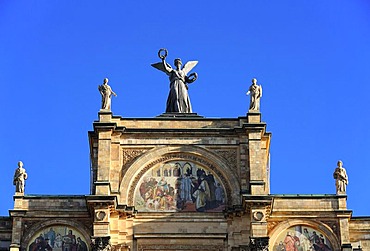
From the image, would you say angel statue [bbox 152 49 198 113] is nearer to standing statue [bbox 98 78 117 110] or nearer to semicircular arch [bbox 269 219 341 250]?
standing statue [bbox 98 78 117 110]

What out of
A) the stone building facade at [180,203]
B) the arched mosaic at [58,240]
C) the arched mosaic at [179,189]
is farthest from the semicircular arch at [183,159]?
the arched mosaic at [58,240]

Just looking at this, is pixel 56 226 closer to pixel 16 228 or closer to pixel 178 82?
pixel 16 228

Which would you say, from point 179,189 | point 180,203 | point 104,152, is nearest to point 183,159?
point 179,189

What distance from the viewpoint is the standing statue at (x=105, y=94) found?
37.2 metres

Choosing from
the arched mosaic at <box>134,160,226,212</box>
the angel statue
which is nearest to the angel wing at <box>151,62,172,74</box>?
the angel statue

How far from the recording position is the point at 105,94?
37312 mm

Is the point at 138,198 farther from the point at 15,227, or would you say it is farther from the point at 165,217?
the point at 15,227

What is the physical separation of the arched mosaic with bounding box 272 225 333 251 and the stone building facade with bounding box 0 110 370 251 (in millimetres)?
33

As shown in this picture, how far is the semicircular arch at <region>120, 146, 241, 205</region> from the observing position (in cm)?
3600

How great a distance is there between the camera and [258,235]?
3450 centimetres

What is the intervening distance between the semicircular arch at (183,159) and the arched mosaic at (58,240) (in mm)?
1922

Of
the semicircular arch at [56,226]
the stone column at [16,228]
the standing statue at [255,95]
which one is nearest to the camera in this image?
the stone column at [16,228]

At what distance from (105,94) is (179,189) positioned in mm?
4255

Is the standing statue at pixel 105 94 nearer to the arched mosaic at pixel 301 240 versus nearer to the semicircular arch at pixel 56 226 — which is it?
the semicircular arch at pixel 56 226
